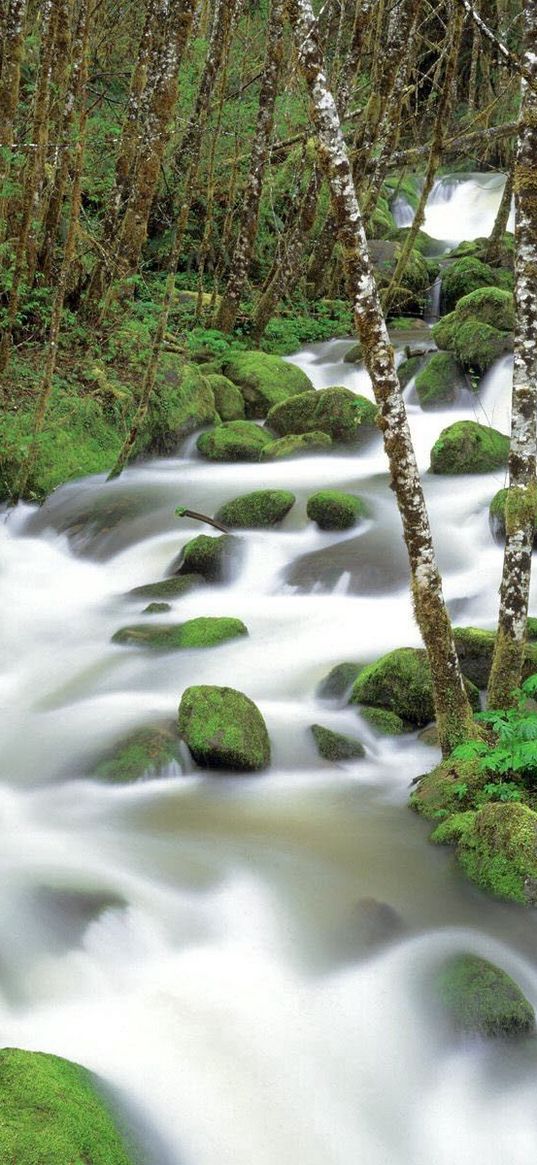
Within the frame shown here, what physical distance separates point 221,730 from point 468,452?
594cm

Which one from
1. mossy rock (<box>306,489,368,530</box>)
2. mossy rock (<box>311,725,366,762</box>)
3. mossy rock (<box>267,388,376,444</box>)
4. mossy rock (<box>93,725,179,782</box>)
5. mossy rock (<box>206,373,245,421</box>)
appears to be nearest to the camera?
mossy rock (<box>93,725,179,782</box>)

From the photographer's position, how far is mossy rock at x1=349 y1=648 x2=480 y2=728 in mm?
7086

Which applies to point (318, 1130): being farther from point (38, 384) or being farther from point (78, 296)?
point (78, 296)

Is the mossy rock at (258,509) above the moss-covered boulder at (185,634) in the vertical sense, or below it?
above

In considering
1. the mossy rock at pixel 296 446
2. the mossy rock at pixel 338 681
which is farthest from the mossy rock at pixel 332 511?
the mossy rock at pixel 338 681

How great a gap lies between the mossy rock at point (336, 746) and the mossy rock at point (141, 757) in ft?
3.30

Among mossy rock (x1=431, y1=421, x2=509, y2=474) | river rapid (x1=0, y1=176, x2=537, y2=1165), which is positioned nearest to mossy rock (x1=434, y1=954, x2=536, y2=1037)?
river rapid (x1=0, y1=176, x2=537, y2=1165)

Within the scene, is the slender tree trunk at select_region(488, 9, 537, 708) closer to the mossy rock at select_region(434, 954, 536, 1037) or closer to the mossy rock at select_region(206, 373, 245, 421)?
the mossy rock at select_region(434, 954, 536, 1037)

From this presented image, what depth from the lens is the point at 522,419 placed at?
5.65 metres

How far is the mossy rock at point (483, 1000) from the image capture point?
4.43 metres

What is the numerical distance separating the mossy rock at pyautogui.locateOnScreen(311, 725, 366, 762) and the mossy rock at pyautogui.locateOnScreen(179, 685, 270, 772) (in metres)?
0.42

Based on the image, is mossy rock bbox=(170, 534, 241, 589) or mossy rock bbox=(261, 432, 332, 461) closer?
mossy rock bbox=(170, 534, 241, 589)

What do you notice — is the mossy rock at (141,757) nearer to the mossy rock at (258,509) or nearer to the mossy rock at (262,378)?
the mossy rock at (258,509)

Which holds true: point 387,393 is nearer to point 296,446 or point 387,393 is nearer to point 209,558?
point 209,558
